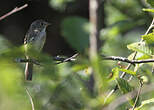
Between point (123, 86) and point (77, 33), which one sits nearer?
point (123, 86)

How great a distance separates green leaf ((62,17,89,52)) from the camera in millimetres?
2021

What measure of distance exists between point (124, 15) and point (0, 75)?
401cm

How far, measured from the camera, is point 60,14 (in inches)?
211

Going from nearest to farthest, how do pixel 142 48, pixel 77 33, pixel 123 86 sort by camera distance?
pixel 123 86 < pixel 142 48 < pixel 77 33

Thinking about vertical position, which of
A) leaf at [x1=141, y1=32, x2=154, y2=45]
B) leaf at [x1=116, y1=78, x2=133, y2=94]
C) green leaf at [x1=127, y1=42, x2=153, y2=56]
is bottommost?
Result: leaf at [x1=116, y1=78, x2=133, y2=94]

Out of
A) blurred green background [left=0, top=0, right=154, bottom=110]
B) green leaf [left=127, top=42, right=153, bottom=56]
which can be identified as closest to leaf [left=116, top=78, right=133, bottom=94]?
blurred green background [left=0, top=0, right=154, bottom=110]

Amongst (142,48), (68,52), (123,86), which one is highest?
(142,48)

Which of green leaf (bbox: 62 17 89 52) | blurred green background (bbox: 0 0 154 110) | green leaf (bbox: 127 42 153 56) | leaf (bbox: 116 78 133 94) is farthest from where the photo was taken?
green leaf (bbox: 62 17 89 52)

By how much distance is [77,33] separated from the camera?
230 centimetres

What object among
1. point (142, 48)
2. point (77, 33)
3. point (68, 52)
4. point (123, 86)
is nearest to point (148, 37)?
point (142, 48)

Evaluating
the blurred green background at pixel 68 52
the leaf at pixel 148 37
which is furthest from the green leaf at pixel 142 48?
the blurred green background at pixel 68 52

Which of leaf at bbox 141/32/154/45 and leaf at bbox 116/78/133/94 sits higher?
leaf at bbox 141/32/154/45

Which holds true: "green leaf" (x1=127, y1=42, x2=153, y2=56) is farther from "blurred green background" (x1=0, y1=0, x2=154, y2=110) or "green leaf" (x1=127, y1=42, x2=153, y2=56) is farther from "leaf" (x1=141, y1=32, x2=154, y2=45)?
"blurred green background" (x1=0, y1=0, x2=154, y2=110)

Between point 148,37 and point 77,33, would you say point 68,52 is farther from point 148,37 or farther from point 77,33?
point 148,37
